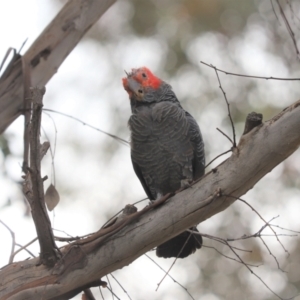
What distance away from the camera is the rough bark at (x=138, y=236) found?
7.64ft

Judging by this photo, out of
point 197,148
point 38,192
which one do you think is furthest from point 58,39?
point 38,192

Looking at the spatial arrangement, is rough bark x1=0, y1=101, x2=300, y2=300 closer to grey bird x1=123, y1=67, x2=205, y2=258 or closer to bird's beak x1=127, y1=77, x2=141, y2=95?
grey bird x1=123, y1=67, x2=205, y2=258

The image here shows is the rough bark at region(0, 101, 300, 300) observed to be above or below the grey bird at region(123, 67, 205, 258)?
below

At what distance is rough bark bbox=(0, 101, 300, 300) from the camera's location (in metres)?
2.33

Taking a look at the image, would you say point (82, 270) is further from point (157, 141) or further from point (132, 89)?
point (132, 89)

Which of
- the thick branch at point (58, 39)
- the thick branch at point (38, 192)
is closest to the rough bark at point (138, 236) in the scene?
the thick branch at point (38, 192)

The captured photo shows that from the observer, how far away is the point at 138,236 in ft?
8.20

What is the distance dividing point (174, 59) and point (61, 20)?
4.14m

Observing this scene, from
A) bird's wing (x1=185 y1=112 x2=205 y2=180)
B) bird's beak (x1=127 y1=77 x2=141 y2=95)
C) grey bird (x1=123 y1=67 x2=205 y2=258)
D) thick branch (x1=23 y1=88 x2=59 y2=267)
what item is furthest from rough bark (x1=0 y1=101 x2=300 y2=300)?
bird's beak (x1=127 y1=77 x2=141 y2=95)

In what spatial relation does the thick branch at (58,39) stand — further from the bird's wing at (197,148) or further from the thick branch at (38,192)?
the thick branch at (38,192)

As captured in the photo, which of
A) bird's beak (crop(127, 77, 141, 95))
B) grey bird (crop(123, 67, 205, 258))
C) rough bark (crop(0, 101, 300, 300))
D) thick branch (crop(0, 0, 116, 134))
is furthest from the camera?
bird's beak (crop(127, 77, 141, 95))

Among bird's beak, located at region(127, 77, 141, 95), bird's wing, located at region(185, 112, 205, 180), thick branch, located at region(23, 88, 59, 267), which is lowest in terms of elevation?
thick branch, located at region(23, 88, 59, 267)

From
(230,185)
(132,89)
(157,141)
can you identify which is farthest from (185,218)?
(132,89)

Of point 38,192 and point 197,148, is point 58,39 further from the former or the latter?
point 38,192
